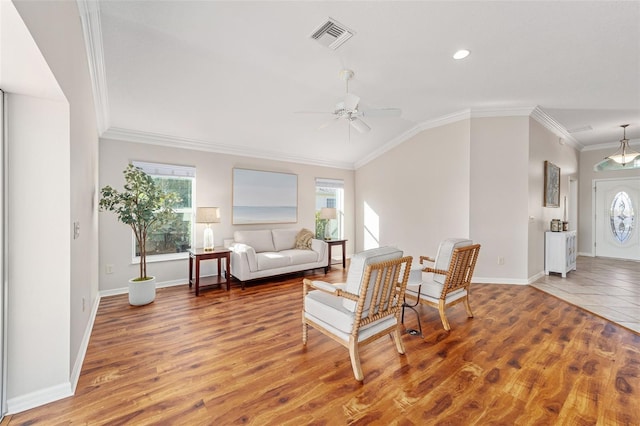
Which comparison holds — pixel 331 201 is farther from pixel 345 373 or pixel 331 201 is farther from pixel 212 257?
pixel 345 373

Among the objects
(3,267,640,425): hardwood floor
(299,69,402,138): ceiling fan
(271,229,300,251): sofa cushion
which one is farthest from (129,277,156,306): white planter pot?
(299,69,402,138): ceiling fan

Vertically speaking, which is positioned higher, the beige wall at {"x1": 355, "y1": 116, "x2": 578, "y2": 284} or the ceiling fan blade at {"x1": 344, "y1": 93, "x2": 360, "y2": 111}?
the ceiling fan blade at {"x1": 344, "y1": 93, "x2": 360, "y2": 111}

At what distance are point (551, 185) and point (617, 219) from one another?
10.4ft

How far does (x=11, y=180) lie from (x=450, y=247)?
141 inches

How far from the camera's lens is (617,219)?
6.51m

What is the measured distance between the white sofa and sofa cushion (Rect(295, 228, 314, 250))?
66 millimetres

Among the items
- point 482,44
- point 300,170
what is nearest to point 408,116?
point 482,44

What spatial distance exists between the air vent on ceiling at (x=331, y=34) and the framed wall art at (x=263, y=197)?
3045mm

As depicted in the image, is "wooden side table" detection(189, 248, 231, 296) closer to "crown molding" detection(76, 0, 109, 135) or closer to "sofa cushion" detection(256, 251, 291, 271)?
"sofa cushion" detection(256, 251, 291, 271)

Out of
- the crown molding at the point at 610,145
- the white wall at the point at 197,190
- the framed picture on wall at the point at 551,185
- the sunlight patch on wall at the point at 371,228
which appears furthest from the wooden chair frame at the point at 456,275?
the crown molding at the point at 610,145

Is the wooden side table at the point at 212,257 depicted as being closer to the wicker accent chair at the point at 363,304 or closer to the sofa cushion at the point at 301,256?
the sofa cushion at the point at 301,256

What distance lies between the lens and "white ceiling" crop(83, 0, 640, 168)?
93.2 inches

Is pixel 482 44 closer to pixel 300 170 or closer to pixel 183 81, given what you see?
pixel 183 81

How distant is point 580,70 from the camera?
3.23m
